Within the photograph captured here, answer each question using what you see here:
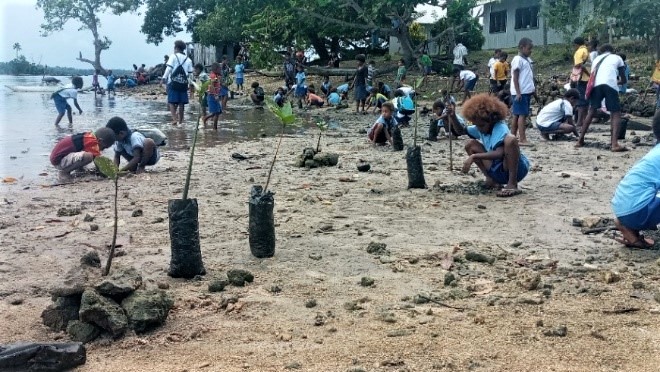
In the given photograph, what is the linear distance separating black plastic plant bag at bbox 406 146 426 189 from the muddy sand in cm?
16

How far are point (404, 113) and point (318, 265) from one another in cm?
911

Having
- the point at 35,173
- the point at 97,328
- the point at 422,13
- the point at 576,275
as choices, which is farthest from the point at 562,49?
the point at 97,328

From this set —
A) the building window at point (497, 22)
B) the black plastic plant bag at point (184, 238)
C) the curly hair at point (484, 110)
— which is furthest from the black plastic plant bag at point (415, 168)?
the building window at point (497, 22)

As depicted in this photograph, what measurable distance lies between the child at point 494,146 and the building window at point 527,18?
2741 cm

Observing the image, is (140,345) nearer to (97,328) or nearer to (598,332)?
(97,328)

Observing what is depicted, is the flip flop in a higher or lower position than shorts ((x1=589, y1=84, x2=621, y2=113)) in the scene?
lower

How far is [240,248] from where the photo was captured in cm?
489

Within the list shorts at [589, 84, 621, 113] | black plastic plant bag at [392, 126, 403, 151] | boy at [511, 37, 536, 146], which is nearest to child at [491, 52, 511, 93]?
boy at [511, 37, 536, 146]

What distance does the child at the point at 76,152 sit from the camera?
323 inches

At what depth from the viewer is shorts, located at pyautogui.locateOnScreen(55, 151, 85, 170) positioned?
322 inches

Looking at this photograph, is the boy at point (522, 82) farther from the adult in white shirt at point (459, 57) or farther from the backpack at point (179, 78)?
the adult in white shirt at point (459, 57)

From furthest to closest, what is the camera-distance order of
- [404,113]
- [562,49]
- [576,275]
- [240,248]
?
[562,49]
[404,113]
[240,248]
[576,275]

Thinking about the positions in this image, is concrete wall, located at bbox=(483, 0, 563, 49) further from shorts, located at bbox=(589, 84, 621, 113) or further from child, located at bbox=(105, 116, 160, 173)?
child, located at bbox=(105, 116, 160, 173)

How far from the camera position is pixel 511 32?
110ft
